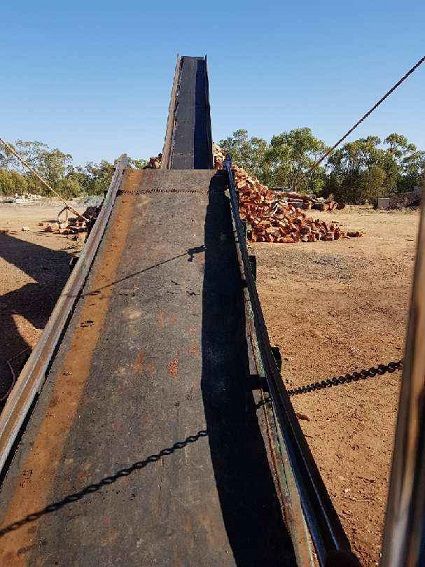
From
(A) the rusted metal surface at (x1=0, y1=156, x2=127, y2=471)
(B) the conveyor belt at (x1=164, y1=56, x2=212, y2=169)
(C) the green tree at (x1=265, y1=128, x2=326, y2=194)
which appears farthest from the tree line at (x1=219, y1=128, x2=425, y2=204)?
(A) the rusted metal surface at (x1=0, y1=156, x2=127, y2=471)

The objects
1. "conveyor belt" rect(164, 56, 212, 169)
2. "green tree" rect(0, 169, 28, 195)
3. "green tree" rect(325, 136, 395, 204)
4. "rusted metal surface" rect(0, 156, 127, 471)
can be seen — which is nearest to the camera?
"rusted metal surface" rect(0, 156, 127, 471)

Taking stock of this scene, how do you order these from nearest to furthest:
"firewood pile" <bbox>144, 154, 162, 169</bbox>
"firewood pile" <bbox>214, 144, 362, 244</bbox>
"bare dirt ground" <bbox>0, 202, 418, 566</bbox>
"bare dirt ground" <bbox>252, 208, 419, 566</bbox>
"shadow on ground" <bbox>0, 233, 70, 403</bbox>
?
1. "bare dirt ground" <bbox>252, 208, 419, 566</bbox>
2. "bare dirt ground" <bbox>0, 202, 418, 566</bbox>
3. "shadow on ground" <bbox>0, 233, 70, 403</bbox>
4. "firewood pile" <bbox>214, 144, 362, 244</bbox>
5. "firewood pile" <bbox>144, 154, 162, 169</bbox>

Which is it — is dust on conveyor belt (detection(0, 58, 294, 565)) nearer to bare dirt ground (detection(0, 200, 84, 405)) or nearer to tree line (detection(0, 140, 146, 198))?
bare dirt ground (detection(0, 200, 84, 405))

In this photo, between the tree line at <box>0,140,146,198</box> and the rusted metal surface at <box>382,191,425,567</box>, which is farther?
the tree line at <box>0,140,146,198</box>

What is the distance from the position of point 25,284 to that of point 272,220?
7710 millimetres

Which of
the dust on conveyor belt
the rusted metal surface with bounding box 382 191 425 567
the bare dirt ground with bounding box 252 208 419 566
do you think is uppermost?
the rusted metal surface with bounding box 382 191 425 567

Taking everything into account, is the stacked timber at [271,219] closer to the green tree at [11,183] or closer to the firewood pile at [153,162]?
the firewood pile at [153,162]

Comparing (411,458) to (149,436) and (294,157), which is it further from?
(294,157)

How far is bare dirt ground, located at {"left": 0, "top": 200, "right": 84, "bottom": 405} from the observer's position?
5738 millimetres

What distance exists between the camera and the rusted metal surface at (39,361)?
8.00 ft

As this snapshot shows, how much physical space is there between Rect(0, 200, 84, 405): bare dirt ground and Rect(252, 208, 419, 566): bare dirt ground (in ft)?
11.8

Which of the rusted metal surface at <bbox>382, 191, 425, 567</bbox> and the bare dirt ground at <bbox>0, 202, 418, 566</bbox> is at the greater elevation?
the rusted metal surface at <bbox>382, 191, 425, 567</bbox>

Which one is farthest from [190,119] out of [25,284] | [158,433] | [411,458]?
[411,458]

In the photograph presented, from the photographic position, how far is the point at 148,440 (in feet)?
8.46
